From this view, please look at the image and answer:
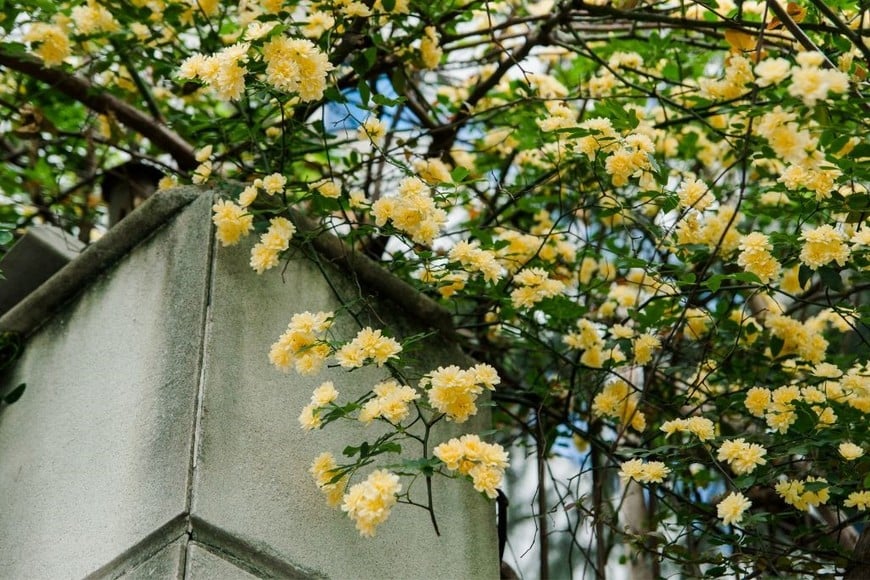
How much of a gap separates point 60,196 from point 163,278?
1337 millimetres

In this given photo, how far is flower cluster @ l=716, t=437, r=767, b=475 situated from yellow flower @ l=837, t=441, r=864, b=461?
0.53 feet

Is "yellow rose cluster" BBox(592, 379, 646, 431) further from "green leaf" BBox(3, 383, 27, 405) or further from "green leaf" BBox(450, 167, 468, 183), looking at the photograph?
"green leaf" BBox(3, 383, 27, 405)

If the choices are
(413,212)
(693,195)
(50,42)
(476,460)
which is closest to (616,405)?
(693,195)

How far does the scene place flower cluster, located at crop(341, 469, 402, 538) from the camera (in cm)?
188

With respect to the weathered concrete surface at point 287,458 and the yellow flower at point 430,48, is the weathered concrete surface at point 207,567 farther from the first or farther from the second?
the yellow flower at point 430,48

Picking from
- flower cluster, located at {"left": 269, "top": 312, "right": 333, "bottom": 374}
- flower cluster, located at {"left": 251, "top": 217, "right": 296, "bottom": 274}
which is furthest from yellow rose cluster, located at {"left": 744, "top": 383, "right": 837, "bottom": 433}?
flower cluster, located at {"left": 251, "top": 217, "right": 296, "bottom": 274}

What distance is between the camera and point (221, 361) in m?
2.12

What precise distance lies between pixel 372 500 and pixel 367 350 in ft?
1.03

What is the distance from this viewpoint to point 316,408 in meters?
2.03

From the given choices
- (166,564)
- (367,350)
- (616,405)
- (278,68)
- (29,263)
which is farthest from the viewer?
(616,405)

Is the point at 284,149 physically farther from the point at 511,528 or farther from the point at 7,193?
the point at 511,528

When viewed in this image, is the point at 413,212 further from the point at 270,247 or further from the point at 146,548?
the point at 146,548

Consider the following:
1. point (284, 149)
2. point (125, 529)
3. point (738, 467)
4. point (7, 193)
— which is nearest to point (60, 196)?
point (7, 193)

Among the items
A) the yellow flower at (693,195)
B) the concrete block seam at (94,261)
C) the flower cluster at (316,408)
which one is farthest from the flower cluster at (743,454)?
the concrete block seam at (94,261)
